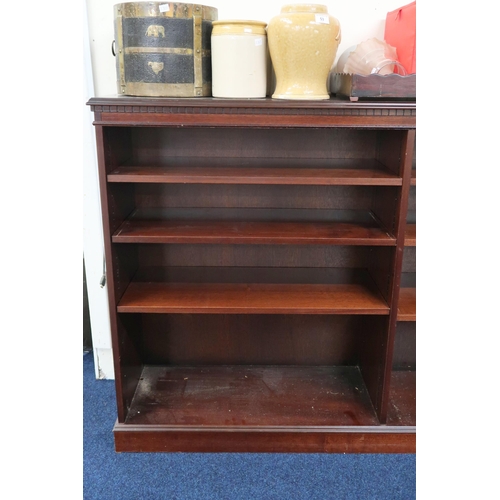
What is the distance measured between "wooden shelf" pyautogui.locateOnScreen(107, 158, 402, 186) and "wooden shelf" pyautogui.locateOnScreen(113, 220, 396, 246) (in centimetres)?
18

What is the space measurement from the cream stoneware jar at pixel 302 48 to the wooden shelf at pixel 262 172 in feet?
0.81

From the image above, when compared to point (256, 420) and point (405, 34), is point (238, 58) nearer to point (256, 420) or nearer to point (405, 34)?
point (405, 34)

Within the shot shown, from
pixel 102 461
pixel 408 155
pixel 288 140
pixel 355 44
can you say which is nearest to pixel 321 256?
pixel 288 140

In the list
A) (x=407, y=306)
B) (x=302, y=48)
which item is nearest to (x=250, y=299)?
(x=407, y=306)

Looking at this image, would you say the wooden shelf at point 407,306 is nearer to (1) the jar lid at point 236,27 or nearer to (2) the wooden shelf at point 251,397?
(2) the wooden shelf at point 251,397

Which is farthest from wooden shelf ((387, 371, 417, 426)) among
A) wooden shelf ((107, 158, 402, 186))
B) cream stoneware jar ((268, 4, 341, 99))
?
cream stoneware jar ((268, 4, 341, 99))

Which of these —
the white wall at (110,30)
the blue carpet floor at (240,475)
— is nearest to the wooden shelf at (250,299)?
the white wall at (110,30)

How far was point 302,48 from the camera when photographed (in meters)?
1.41

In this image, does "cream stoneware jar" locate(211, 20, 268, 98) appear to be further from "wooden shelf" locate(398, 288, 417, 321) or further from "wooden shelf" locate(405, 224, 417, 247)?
"wooden shelf" locate(398, 288, 417, 321)

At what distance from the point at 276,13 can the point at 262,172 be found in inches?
22.2

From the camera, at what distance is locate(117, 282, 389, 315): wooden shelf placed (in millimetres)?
1637

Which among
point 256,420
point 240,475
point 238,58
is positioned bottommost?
point 240,475

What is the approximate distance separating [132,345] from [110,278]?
390mm

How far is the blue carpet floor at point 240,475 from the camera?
60.5 inches
